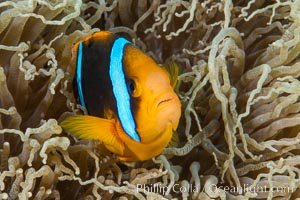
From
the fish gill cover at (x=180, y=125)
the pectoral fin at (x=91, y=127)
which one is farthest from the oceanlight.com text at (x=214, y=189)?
the pectoral fin at (x=91, y=127)

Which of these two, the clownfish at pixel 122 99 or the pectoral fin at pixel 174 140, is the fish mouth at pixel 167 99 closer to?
the clownfish at pixel 122 99

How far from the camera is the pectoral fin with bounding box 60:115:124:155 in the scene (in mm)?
778

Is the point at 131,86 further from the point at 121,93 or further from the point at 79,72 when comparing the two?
the point at 79,72

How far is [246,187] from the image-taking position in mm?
915

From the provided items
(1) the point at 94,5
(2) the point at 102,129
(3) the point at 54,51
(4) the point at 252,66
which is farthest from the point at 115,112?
(4) the point at 252,66

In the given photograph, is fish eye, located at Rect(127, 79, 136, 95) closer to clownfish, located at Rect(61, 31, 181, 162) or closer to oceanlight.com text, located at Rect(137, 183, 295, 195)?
clownfish, located at Rect(61, 31, 181, 162)

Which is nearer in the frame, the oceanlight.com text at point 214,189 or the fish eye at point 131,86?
Answer: the fish eye at point 131,86

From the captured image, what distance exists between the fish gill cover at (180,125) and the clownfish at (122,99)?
0.04 meters

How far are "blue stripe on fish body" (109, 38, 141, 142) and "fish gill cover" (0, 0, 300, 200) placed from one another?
10 centimetres

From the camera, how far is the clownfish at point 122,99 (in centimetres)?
73

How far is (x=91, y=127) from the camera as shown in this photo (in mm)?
779

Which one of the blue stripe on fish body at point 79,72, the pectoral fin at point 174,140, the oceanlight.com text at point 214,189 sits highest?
the blue stripe on fish body at point 79,72

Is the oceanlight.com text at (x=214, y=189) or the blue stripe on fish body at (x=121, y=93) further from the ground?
the blue stripe on fish body at (x=121, y=93)

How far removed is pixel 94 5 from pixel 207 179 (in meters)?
0.39
